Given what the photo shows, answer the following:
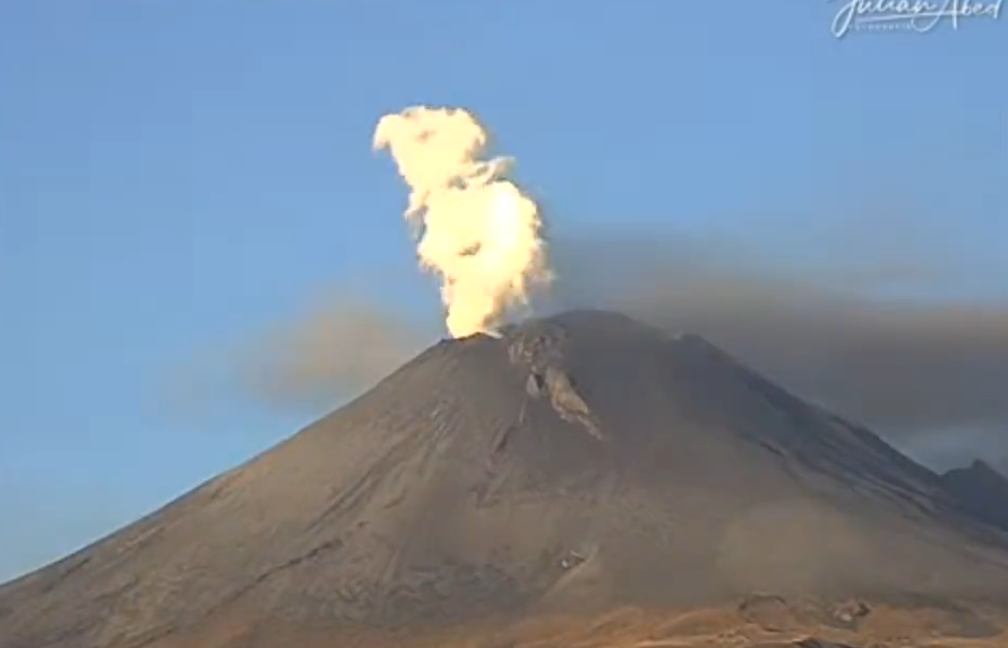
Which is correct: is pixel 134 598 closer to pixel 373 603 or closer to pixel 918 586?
pixel 373 603

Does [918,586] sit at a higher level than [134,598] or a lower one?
lower

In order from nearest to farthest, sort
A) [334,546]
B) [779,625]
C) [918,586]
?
[779,625] < [918,586] < [334,546]

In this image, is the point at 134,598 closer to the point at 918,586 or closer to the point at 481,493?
the point at 481,493

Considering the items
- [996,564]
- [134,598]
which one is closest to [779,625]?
[996,564]

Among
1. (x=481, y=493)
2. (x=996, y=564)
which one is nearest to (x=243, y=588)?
→ (x=481, y=493)

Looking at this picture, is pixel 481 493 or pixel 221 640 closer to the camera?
pixel 221 640

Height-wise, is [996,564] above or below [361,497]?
below

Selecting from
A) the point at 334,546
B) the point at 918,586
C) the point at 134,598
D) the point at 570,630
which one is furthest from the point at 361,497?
the point at 918,586

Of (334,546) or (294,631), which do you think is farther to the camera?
(334,546)

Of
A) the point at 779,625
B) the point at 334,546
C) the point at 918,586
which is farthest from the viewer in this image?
the point at 334,546
